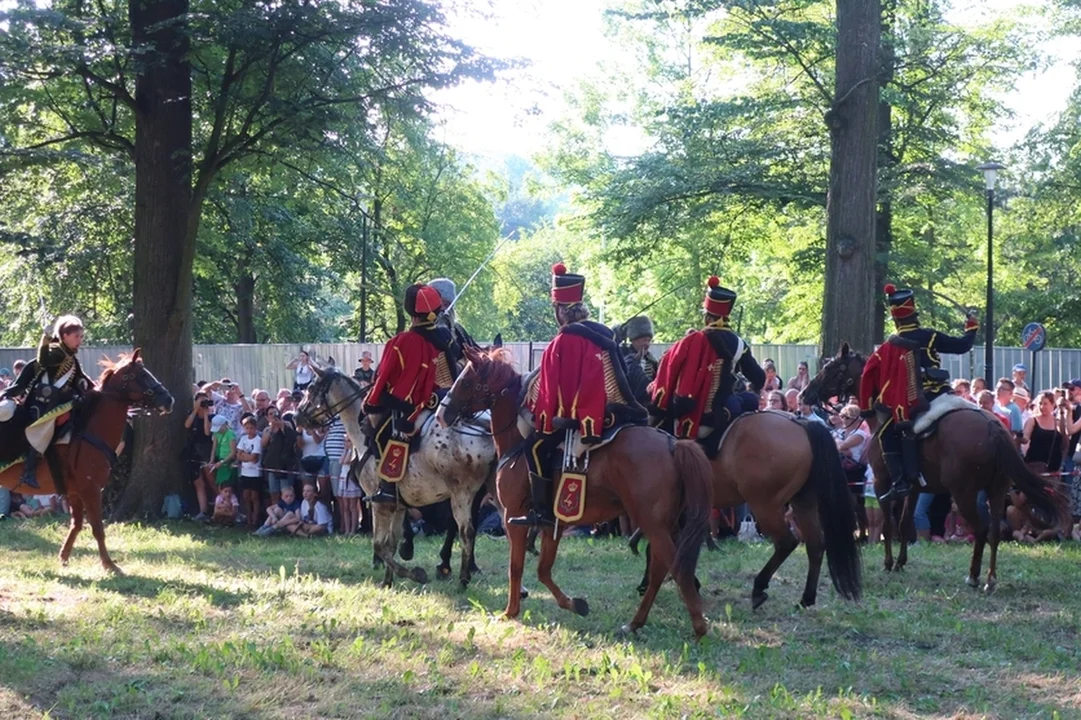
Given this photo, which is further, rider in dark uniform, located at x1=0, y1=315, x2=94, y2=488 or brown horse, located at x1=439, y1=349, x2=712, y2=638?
rider in dark uniform, located at x1=0, y1=315, x2=94, y2=488

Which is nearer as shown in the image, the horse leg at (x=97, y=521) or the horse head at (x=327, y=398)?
the horse head at (x=327, y=398)

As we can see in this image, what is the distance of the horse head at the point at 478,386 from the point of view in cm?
949

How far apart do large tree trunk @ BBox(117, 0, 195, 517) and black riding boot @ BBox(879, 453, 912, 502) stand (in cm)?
1014

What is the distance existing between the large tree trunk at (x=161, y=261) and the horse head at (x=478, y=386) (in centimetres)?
900

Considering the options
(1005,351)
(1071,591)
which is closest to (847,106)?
(1071,591)

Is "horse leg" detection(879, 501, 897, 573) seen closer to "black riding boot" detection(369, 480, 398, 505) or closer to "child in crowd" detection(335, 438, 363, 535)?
"black riding boot" detection(369, 480, 398, 505)

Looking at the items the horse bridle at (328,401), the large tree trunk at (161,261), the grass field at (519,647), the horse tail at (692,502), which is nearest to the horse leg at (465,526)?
the grass field at (519,647)

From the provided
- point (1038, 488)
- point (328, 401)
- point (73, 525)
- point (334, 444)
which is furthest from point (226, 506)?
point (1038, 488)

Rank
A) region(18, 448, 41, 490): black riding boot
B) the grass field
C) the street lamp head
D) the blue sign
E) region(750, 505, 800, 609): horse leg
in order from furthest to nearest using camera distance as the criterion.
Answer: the street lamp head → the blue sign → region(18, 448, 41, 490): black riding boot → region(750, 505, 800, 609): horse leg → the grass field

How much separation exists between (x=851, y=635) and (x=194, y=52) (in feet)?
39.0

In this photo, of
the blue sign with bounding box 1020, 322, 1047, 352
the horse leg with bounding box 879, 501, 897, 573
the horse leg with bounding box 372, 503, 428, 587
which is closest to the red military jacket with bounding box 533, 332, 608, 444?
the horse leg with bounding box 372, 503, 428, 587

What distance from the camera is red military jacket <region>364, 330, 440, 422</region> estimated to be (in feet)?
35.0

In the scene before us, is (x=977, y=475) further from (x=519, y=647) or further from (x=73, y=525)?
(x=73, y=525)

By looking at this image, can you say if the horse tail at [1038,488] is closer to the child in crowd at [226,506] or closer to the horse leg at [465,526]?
the horse leg at [465,526]
